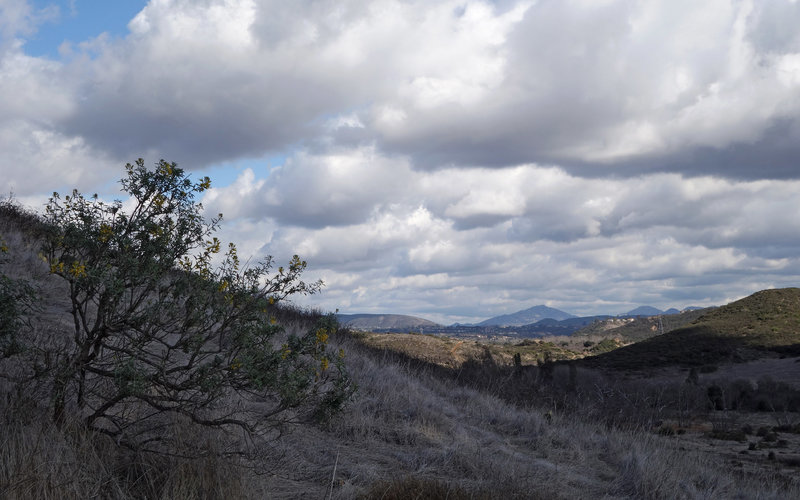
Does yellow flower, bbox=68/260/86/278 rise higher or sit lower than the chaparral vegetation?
higher

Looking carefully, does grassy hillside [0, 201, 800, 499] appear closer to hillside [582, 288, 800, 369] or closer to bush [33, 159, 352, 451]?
bush [33, 159, 352, 451]

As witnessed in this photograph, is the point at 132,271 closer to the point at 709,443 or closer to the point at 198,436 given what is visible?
the point at 198,436

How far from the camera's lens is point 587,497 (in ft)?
25.5

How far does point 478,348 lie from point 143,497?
2409 cm

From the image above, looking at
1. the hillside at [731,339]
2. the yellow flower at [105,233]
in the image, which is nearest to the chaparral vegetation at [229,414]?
the yellow flower at [105,233]

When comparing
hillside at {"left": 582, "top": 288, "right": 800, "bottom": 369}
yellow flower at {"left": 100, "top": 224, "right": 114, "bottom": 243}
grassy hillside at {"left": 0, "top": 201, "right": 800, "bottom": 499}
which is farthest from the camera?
hillside at {"left": 582, "top": 288, "right": 800, "bottom": 369}

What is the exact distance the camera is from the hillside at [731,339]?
1396 inches

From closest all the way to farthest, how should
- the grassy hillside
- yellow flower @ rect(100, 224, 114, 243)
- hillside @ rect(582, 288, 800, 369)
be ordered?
the grassy hillside → yellow flower @ rect(100, 224, 114, 243) → hillside @ rect(582, 288, 800, 369)

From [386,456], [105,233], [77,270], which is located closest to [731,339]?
[386,456]

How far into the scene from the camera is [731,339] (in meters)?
40.8

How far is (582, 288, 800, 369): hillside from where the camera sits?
35.5 m

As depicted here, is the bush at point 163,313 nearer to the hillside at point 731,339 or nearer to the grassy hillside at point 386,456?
the grassy hillside at point 386,456

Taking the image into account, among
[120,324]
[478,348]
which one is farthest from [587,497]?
[478,348]

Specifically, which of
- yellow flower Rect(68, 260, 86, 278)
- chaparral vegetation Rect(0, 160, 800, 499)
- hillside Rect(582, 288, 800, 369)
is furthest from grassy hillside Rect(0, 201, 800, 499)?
hillside Rect(582, 288, 800, 369)
